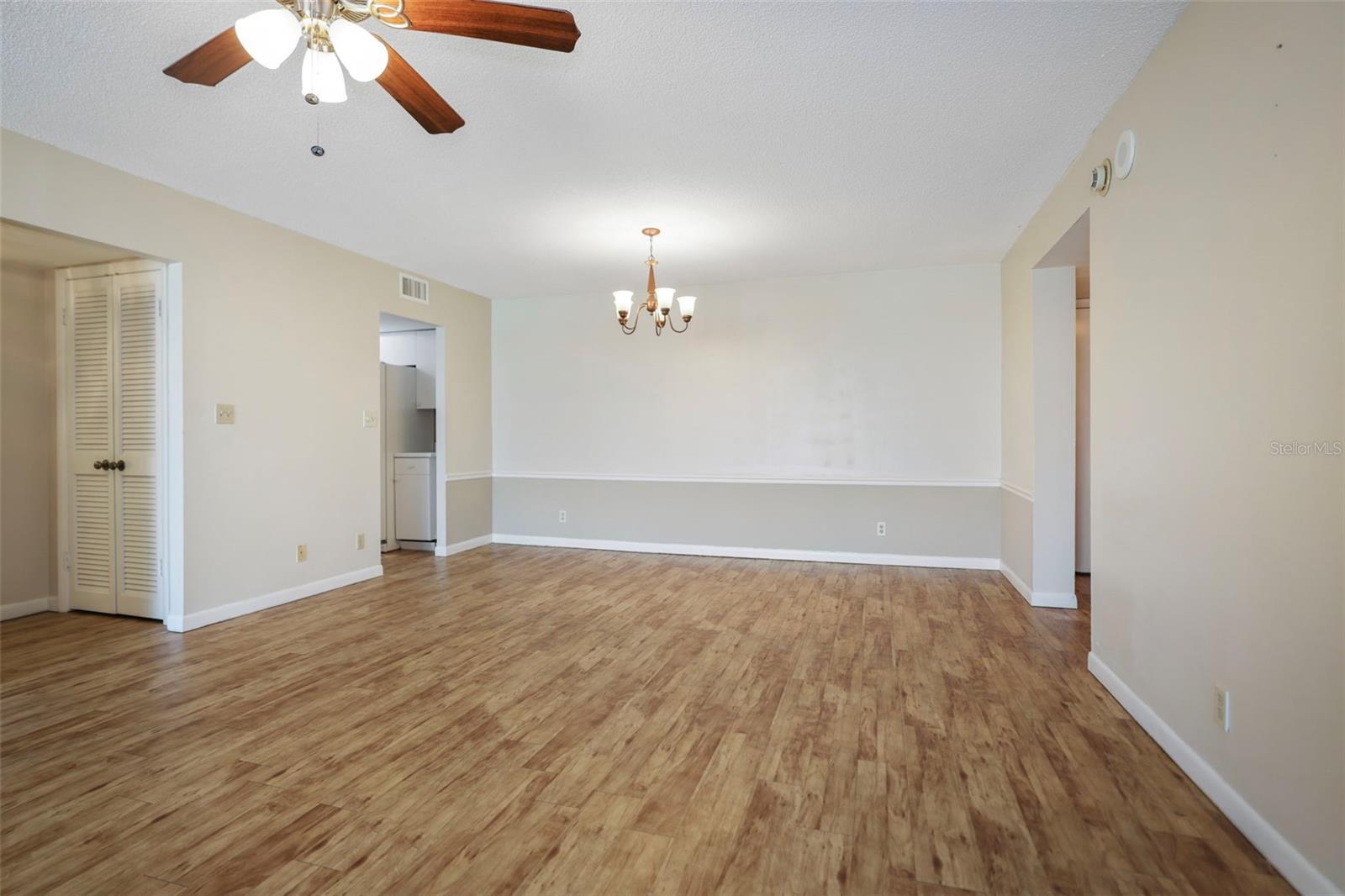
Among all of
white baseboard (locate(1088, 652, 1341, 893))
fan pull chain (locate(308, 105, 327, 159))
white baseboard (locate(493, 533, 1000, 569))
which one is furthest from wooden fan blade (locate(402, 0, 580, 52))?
white baseboard (locate(493, 533, 1000, 569))

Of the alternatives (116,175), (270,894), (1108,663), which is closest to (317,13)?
(270,894)

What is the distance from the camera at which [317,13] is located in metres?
1.65

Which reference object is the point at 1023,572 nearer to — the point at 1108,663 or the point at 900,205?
the point at 1108,663

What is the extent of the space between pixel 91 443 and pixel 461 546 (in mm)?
2871

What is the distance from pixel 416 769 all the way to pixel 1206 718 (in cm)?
258

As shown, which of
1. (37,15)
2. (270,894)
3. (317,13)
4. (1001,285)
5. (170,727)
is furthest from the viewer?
(1001,285)

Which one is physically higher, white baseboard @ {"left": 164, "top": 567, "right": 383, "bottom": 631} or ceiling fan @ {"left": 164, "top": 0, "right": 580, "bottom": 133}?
ceiling fan @ {"left": 164, "top": 0, "right": 580, "bottom": 133}

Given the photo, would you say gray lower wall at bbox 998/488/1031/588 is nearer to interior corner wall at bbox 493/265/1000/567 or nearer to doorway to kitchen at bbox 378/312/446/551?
interior corner wall at bbox 493/265/1000/567

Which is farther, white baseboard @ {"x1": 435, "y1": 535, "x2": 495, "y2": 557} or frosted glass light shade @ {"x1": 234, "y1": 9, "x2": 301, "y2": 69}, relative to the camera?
white baseboard @ {"x1": 435, "y1": 535, "x2": 495, "y2": 557}

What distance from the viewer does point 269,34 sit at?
5.18ft

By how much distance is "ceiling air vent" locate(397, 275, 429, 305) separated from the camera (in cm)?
527

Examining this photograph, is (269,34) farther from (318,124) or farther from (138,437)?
(138,437)

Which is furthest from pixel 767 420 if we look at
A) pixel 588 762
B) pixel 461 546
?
pixel 588 762

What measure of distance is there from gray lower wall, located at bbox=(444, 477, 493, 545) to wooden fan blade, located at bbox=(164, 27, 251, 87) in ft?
14.0
